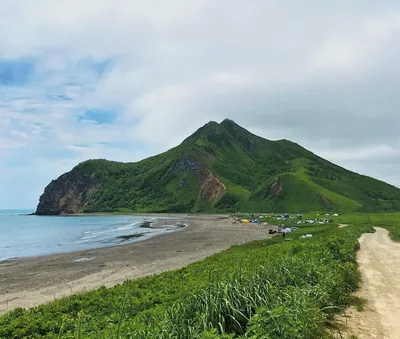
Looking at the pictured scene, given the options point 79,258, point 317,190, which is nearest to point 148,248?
point 79,258

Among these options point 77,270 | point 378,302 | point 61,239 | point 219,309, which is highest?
point 219,309

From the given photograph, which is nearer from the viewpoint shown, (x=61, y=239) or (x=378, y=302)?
(x=378, y=302)

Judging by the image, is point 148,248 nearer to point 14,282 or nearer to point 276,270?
point 14,282

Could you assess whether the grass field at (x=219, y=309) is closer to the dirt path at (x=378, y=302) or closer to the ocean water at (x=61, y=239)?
the dirt path at (x=378, y=302)

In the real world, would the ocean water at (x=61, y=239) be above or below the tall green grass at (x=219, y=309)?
below

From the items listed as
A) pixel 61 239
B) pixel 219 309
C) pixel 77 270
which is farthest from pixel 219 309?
pixel 61 239

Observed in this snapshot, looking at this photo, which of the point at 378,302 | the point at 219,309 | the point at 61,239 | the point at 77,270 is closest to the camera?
the point at 219,309

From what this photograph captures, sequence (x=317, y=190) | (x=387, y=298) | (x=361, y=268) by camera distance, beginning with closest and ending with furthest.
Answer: (x=387, y=298) → (x=361, y=268) → (x=317, y=190)

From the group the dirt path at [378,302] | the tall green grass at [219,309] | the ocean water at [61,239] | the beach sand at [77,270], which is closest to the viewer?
the tall green grass at [219,309]

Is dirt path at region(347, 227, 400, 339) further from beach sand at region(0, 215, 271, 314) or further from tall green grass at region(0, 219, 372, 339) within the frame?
beach sand at region(0, 215, 271, 314)

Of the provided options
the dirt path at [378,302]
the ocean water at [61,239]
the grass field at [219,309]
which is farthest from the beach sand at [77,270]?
the dirt path at [378,302]

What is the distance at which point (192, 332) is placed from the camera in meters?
7.31

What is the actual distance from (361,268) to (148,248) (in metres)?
36.7

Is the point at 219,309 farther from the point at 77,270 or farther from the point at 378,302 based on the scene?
the point at 77,270
